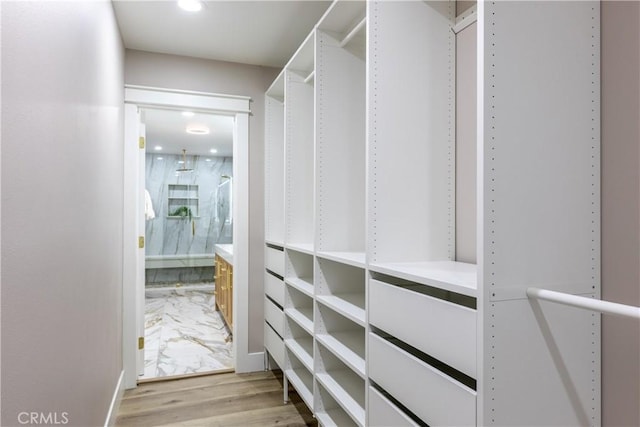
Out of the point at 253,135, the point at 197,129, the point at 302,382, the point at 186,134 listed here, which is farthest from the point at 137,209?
the point at 186,134

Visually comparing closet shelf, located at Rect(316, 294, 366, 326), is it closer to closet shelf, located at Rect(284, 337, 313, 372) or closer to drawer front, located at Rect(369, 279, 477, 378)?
drawer front, located at Rect(369, 279, 477, 378)

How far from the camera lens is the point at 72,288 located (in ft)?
4.77

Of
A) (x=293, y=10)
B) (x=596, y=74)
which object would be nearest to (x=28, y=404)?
(x=596, y=74)

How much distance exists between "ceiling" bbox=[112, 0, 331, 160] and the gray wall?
5.30 feet

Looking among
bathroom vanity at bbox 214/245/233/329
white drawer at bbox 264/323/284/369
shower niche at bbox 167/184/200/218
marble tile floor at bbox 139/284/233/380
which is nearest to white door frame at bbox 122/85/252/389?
white drawer at bbox 264/323/284/369

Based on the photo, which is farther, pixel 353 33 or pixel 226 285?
pixel 226 285

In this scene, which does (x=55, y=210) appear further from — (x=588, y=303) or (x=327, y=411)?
(x=327, y=411)

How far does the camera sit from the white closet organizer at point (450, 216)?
1.01m

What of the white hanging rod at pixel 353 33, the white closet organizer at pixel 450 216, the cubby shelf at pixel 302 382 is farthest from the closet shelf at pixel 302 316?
the white hanging rod at pixel 353 33

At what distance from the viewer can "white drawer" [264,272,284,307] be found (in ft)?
9.18

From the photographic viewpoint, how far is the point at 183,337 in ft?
13.4

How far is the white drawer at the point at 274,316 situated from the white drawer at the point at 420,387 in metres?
1.34

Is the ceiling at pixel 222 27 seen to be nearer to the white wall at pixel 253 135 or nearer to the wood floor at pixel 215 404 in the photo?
the white wall at pixel 253 135
